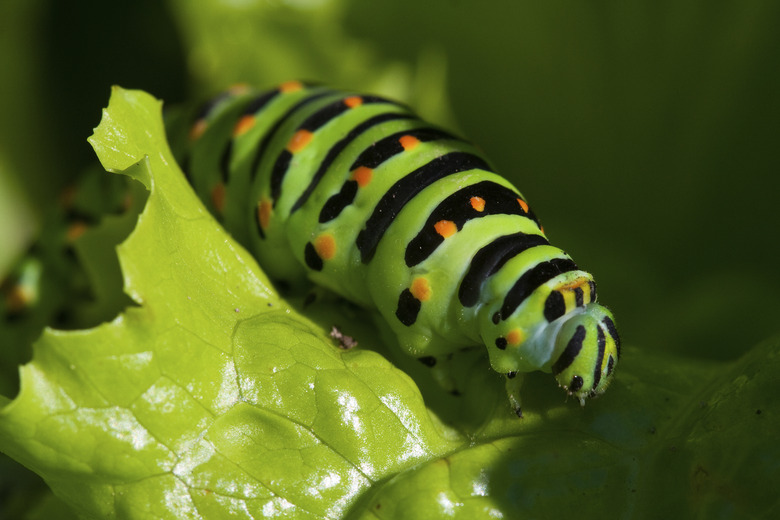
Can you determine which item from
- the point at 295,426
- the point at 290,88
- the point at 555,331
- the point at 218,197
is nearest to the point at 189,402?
the point at 295,426

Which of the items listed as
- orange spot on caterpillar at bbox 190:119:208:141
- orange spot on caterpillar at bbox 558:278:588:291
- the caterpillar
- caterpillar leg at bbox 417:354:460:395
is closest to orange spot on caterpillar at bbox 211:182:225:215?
the caterpillar

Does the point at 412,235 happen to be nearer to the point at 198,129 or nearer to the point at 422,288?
the point at 422,288

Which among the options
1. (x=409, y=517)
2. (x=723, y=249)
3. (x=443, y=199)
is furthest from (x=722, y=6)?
(x=409, y=517)

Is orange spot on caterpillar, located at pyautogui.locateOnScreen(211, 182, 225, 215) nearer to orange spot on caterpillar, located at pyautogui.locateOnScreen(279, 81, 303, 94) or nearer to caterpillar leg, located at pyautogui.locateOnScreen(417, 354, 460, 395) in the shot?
orange spot on caterpillar, located at pyautogui.locateOnScreen(279, 81, 303, 94)

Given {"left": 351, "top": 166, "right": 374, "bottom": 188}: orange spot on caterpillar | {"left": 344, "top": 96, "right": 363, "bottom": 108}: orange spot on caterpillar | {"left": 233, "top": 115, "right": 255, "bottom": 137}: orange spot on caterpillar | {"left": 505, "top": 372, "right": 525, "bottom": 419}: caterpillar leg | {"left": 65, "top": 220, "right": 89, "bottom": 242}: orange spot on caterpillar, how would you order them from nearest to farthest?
{"left": 505, "top": 372, "right": 525, "bottom": 419}: caterpillar leg → {"left": 351, "top": 166, "right": 374, "bottom": 188}: orange spot on caterpillar → {"left": 344, "top": 96, "right": 363, "bottom": 108}: orange spot on caterpillar → {"left": 233, "top": 115, "right": 255, "bottom": 137}: orange spot on caterpillar → {"left": 65, "top": 220, "right": 89, "bottom": 242}: orange spot on caterpillar

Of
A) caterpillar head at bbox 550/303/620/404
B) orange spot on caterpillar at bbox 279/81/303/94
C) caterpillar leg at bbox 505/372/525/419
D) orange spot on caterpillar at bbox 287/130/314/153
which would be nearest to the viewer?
caterpillar head at bbox 550/303/620/404
